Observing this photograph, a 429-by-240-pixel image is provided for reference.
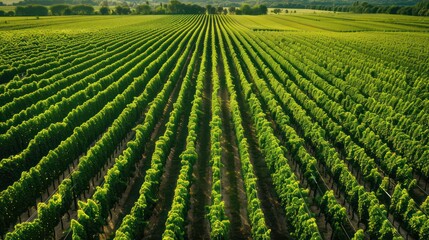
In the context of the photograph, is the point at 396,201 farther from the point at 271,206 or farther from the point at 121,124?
the point at 121,124

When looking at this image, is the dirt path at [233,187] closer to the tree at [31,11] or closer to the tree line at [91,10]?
the tree at [31,11]

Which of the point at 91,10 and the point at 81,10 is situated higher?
the point at 81,10

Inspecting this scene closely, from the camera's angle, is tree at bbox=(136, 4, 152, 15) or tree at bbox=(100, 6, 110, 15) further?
tree at bbox=(136, 4, 152, 15)

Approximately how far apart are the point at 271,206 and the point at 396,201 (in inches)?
275

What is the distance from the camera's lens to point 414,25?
4281 inches

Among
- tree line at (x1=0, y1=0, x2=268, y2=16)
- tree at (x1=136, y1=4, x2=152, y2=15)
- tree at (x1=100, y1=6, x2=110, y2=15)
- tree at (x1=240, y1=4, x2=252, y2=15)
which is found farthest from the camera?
tree at (x1=240, y1=4, x2=252, y2=15)

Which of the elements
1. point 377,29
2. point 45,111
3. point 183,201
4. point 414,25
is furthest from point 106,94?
point 414,25

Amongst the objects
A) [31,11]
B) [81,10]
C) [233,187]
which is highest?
[31,11]

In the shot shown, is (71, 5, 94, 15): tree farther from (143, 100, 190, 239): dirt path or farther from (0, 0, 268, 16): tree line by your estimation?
(143, 100, 190, 239): dirt path

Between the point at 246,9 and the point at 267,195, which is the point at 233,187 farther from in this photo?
the point at 246,9

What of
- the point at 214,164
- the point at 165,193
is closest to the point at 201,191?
the point at 214,164

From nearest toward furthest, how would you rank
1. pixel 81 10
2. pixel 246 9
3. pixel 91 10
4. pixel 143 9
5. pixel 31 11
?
pixel 31 11 → pixel 81 10 → pixel 91 10 → pixel 143 9 → pixel 246 9

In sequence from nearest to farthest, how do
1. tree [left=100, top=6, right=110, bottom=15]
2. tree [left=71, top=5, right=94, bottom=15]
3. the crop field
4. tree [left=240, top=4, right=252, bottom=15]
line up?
the crop field, tree [left=71, top=5, right=94, bottom=15], tree [left=100, top=6, right=110, bottom=15], tree [left=240, top=4, right=252, bottom=15]

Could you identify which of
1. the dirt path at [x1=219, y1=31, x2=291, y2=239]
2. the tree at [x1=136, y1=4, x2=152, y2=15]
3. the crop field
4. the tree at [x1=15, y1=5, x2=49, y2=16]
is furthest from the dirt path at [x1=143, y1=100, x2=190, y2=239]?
the tree at [x1=136, y1=4, x2=152, y2=15]
